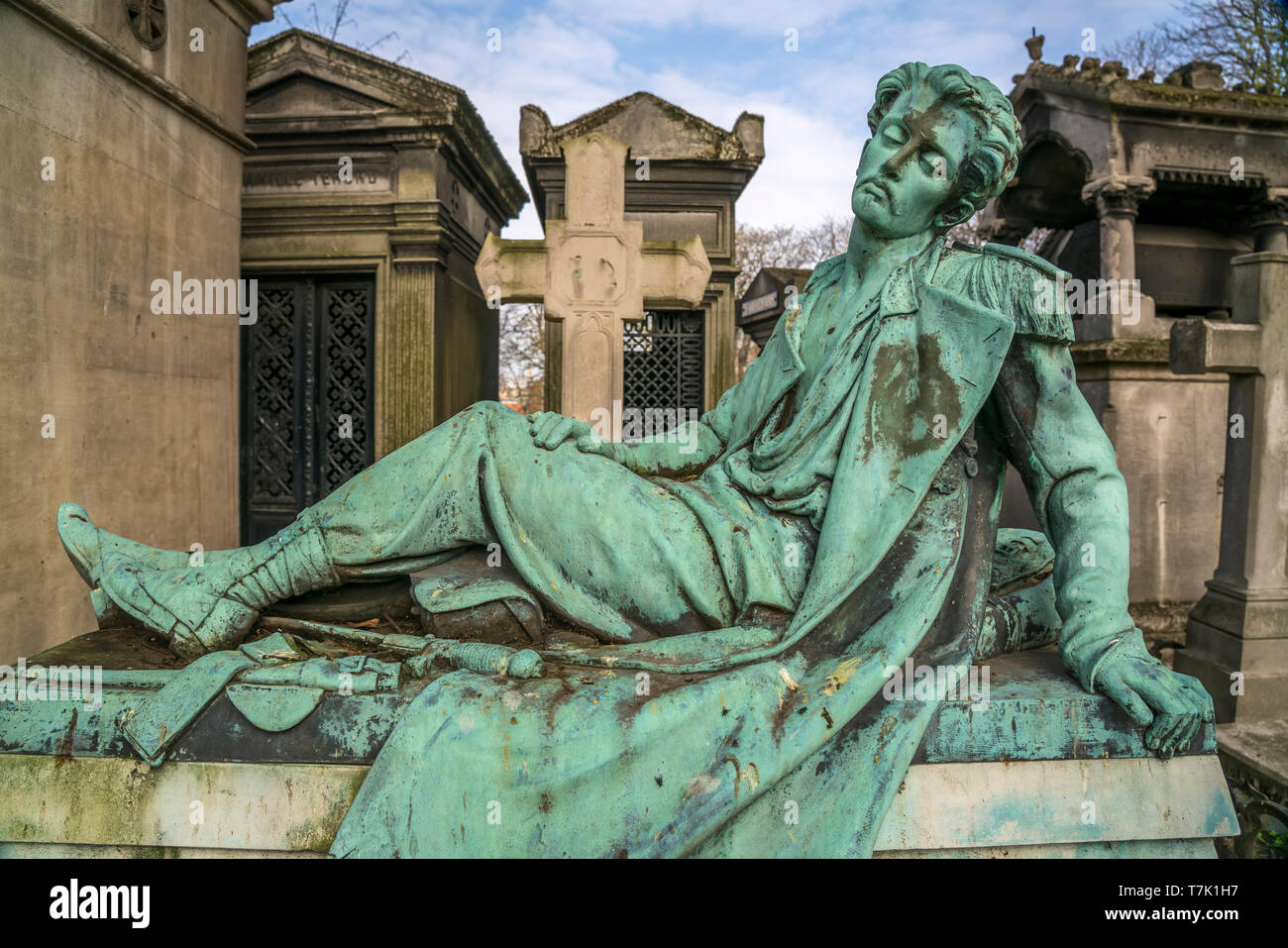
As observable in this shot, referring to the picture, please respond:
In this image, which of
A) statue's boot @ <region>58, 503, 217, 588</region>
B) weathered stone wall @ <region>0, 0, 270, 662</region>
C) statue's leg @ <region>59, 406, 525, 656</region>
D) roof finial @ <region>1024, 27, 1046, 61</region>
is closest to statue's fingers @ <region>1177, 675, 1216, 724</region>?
statue's leg @ <region>59, 406, 525, 656</region>

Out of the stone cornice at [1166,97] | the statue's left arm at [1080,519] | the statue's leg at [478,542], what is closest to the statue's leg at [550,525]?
the statue's leg at [478,542]

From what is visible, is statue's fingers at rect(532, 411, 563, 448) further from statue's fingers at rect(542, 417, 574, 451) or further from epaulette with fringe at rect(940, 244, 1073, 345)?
epaulette with fringe at rect(940, 244, 1073, 345)

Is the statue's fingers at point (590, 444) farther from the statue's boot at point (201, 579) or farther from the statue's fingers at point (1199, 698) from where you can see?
the statue's fingers at point (1199, 698)

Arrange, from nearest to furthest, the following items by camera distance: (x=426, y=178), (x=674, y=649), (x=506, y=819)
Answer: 1. (x=506, y=819)
2. (x=674, y=649)
3. (x=426, y=178)

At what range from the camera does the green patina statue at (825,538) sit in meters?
1.87

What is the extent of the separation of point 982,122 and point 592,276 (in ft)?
8.80

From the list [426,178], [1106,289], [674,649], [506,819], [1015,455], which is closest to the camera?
[506,819]

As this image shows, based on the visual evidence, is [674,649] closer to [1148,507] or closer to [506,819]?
[506,819]

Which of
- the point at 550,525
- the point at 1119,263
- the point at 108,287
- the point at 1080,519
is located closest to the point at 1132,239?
the point at 1119,263

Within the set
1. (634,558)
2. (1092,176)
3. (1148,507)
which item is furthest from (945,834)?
(1092,176)

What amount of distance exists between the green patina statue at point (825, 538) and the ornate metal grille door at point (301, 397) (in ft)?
12.5

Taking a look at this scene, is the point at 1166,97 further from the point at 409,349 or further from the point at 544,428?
the point at 544,428

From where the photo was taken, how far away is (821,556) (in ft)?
6.93

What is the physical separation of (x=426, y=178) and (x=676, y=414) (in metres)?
2.32
